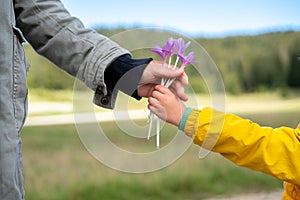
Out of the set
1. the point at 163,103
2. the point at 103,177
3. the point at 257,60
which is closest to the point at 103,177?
the point at 103,177

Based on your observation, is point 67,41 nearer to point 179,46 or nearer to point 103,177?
point 179,46

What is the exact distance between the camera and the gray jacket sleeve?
41.1 inches

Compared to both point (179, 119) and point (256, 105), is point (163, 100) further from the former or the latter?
point (256, 105)

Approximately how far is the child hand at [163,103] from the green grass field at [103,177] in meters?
2.15

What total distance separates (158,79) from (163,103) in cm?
5

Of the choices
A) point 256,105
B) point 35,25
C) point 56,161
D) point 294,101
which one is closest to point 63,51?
point 35,25

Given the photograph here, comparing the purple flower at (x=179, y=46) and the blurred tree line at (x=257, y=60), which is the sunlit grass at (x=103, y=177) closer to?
the blurred tree line at (x=257, y=60)

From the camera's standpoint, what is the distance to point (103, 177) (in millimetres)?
3408

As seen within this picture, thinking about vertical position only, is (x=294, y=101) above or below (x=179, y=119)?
below

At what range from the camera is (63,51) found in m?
1.07

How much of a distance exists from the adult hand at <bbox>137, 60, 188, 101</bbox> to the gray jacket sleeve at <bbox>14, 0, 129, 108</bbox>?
0.23 feet

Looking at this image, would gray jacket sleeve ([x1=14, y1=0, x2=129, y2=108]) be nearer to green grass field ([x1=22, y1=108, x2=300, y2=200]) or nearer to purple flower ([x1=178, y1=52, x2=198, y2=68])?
purple flower ([x1=178, y1=52, x2=198, y2=68])

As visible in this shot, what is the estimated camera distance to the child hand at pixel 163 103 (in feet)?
3.74

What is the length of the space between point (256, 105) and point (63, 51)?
3.85 meters
